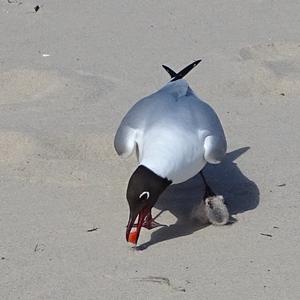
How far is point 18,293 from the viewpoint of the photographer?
314 centimetres

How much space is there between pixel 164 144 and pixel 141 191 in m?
0.22

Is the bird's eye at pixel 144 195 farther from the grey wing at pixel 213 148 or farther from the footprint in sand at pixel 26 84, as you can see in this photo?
the footprint in sand at pixel 26 84

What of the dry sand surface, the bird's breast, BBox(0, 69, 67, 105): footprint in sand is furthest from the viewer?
BBox(0, 69, 67, 105): footprint in sand

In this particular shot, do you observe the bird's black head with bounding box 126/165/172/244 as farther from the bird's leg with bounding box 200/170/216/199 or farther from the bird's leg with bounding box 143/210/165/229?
the bird's leg with bounding box 200/170/216/199

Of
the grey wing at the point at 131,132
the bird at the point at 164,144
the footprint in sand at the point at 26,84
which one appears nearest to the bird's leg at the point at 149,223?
the bird at the point at 164,144

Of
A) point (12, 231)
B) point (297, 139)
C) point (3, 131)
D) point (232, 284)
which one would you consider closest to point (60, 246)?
point (12, 231)

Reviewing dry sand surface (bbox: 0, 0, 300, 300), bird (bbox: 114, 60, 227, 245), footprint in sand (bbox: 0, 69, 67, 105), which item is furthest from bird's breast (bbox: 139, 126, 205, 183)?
footprint in sand (bbox: 0, 69, 67, 105)

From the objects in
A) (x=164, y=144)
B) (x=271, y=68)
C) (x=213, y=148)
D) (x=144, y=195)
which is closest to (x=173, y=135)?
(x=164, y=144)

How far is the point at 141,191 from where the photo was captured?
334cm

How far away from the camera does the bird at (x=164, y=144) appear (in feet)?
11.0

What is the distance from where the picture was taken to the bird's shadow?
3613mm

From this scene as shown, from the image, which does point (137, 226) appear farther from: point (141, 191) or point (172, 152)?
point (172, 152)

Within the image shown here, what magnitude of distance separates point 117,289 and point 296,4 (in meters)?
3.12

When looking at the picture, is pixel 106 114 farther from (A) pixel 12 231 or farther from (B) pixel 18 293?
(B) pixel 18 293
